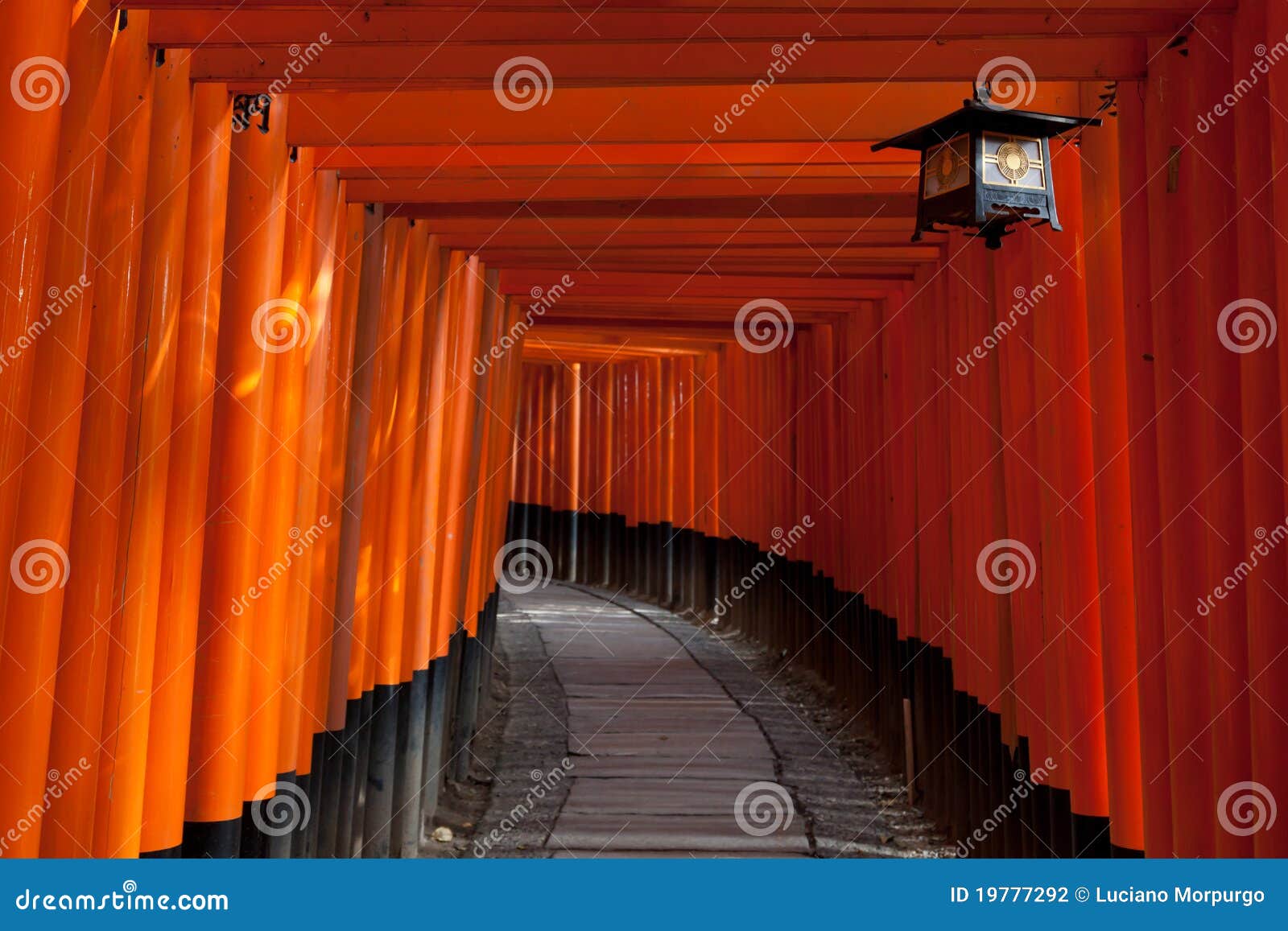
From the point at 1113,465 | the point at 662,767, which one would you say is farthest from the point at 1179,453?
the point at 662,767

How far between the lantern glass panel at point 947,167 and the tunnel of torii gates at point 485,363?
0.83ft

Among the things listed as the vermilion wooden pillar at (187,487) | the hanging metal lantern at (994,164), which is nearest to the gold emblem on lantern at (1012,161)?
the hanging metal lantern at (994,164)

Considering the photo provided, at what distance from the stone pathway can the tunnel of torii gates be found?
1.73 feet

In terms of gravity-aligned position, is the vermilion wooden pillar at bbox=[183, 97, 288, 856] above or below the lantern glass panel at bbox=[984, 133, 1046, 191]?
below

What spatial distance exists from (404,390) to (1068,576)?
3.32 metres

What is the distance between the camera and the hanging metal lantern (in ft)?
10.6

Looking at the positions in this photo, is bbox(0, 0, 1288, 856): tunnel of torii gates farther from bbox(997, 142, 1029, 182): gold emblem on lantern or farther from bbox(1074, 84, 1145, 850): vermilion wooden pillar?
bbox(997, 142, 1029, 182): gold emblem on lantern

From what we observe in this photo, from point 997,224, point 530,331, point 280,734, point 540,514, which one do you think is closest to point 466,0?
point 997,224

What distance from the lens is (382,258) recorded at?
5.23 m

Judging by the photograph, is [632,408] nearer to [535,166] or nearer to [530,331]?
[530,331]

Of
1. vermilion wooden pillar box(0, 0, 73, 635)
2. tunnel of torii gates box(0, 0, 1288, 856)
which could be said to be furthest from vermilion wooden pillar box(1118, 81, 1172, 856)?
vermilion wooden pillar box(0, 0, 73, 635)

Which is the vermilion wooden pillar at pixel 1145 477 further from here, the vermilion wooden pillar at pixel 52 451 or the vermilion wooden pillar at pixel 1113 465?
the vermilion wooden pillar at pixel 52 451

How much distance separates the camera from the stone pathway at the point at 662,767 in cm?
605

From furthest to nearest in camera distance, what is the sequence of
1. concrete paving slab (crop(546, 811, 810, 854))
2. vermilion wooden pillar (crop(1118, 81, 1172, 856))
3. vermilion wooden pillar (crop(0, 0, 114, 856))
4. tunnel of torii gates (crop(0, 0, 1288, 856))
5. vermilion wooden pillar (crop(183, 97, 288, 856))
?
concrete paving slab (crop(546, 811, 810, 854)) < vermilion wooden pillar (crop(183, 97, 288, 856)) < vermilion wooden pillar (crop(1118, 81, 1172, 856)) < tunnel of torii gates (crop(0, 0, 1288, 856)) < vermilion wooden pillar (crop(0, 0, 114, 856))
